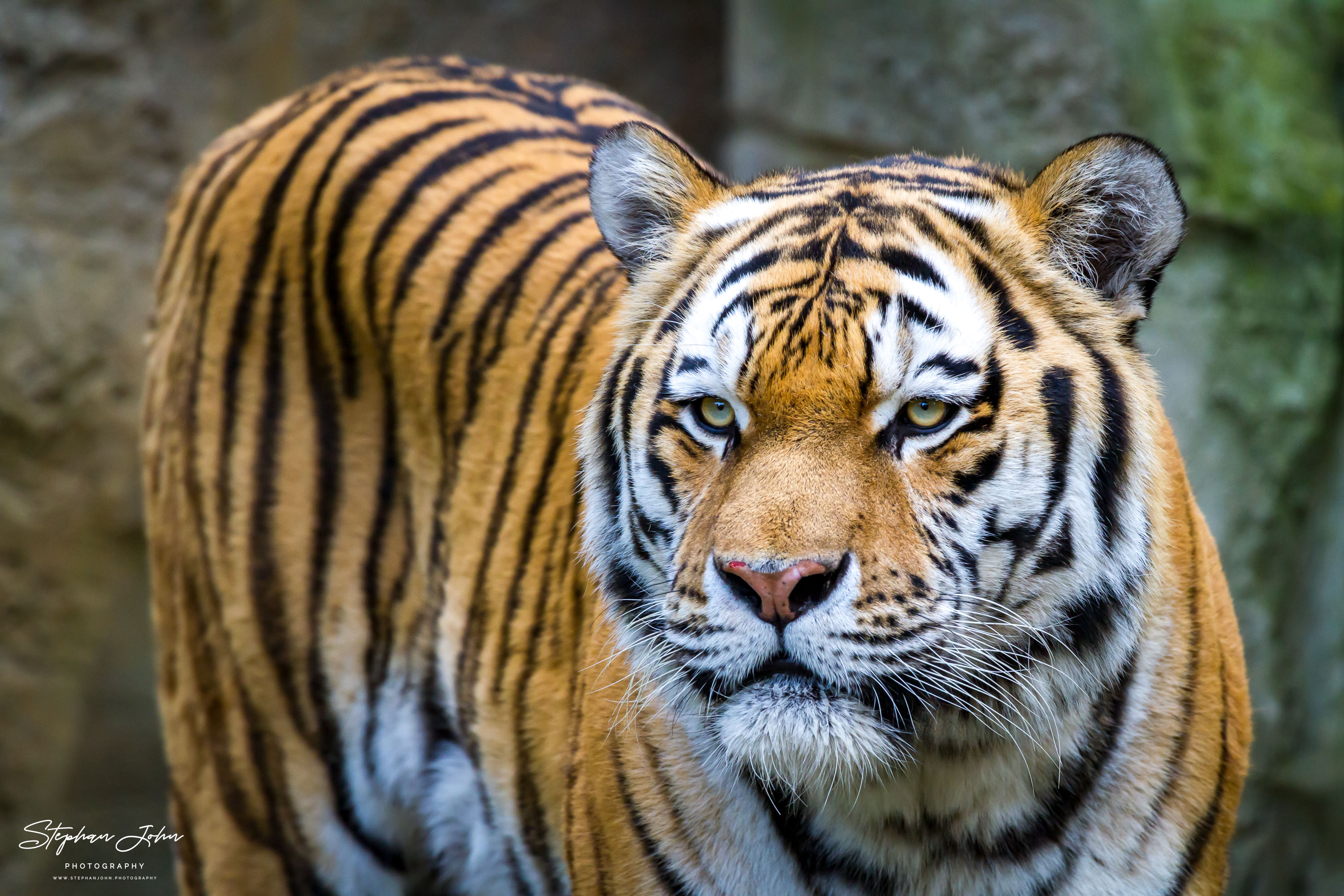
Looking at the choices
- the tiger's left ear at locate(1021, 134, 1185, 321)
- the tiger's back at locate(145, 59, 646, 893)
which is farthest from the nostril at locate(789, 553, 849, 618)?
→ the tiger's back at locate(145, 59, 646, 893)

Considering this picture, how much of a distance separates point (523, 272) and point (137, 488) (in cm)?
225

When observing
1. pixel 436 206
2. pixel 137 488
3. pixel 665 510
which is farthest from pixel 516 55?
pixel 665 510

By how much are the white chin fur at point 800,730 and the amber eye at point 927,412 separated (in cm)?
34

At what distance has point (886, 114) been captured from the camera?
434 centimetres

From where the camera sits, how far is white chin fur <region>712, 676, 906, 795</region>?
153 cm

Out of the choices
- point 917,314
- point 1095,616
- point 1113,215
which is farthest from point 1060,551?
point 1113,215

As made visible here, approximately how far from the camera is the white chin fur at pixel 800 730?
1525 millimetres

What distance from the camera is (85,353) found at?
13.1 feet

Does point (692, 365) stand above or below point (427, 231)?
below

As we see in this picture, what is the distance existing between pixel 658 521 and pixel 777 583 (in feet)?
1.08

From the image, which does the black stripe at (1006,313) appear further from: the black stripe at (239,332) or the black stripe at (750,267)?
the black stripe at (239,332)

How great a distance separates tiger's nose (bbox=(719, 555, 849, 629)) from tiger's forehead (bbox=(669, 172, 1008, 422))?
227 millimetres

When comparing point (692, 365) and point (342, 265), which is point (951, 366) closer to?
point (692, 365)

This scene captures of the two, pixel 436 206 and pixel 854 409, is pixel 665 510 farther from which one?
pixel 436 206
